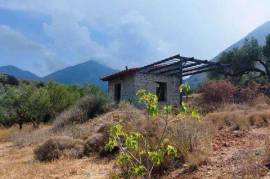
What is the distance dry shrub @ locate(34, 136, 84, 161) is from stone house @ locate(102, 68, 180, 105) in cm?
970

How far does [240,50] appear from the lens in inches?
1281

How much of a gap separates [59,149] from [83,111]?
848 centimetres

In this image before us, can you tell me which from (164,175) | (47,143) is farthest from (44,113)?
(164,175)

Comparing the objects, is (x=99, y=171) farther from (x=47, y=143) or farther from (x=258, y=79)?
(x=258, y=79)

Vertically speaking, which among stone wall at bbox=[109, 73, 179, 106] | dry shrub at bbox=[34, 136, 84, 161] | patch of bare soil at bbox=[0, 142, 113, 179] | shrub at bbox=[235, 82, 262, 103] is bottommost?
patch of bare soil at bbox=[0, 142, 113, 179]

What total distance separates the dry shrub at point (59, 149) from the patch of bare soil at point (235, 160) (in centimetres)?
437

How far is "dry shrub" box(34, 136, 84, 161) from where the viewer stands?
11.6 m

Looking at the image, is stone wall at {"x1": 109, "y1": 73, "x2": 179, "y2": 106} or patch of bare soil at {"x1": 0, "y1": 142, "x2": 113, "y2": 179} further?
stone wall at {"x1": 109, "y1": 73, "x2": 179, "y2": 106}

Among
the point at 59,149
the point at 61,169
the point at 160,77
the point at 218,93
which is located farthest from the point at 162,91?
the point at 61,169

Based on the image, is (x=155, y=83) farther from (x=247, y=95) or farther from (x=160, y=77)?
(x=247, y=95)

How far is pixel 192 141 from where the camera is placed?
8.41 m

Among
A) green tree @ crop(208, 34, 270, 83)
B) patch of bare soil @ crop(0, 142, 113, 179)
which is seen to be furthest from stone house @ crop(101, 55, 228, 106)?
patch of bare soil @ crop(0, 142, 113, 179)

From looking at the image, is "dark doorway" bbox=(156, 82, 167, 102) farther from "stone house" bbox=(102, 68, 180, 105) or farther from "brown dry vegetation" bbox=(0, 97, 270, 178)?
"brown dry vegetation" bbox=(0, 97, 270, 178)

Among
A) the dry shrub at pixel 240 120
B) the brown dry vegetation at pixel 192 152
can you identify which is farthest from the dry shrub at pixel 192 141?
the dry shrub at pixel 240 120
